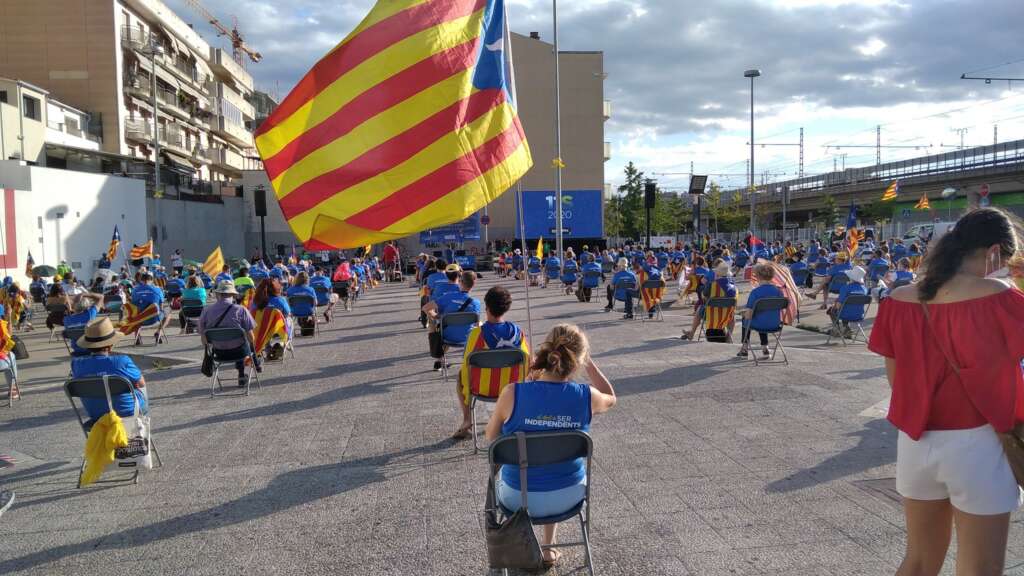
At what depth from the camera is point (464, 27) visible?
4.88 meters

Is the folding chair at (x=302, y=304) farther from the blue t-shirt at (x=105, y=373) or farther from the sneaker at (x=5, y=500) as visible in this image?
the sneaker at (x=5, y=500)

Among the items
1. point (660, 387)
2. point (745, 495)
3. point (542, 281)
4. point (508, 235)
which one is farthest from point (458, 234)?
point (745, 495)

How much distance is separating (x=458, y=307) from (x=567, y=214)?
1573 inches

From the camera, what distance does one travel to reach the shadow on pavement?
15.2ft

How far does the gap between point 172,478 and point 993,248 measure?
5328 mm

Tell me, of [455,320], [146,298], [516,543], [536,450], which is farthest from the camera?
[146,298]

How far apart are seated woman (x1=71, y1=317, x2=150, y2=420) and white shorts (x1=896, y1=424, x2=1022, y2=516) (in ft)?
17.4

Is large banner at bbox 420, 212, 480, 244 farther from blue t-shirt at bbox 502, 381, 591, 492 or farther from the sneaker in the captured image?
blue t-shirt at bbox 502, 381, 591, 492

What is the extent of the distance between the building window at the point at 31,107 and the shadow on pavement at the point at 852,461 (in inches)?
1474

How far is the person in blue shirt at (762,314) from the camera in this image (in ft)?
29.5

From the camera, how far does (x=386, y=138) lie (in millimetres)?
4688

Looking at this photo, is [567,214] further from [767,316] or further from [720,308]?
[767,316]

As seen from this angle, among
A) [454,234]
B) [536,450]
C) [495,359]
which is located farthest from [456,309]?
[454,234]

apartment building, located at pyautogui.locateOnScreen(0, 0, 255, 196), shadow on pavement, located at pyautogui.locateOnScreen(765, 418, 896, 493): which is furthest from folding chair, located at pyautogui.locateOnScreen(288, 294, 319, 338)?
apartment building, located at pyautogui.locateOnScreen(0, 0, 255, 196)
